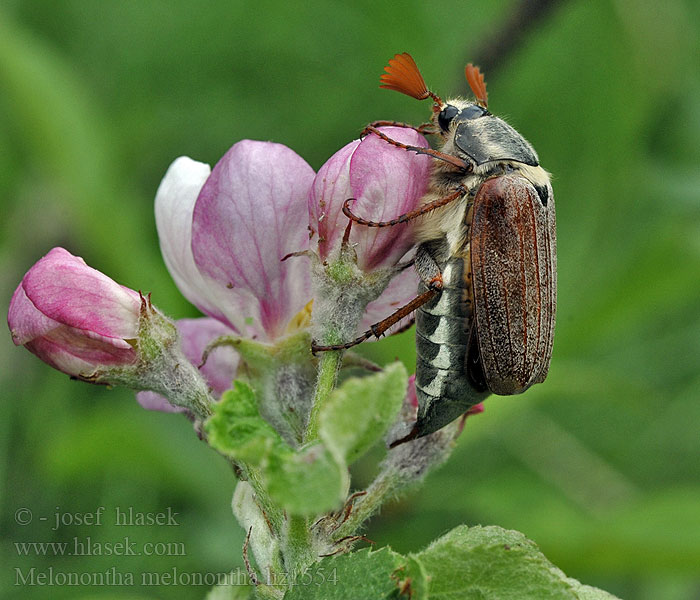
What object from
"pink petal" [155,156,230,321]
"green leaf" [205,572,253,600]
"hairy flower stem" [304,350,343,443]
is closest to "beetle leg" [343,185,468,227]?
"hairy flower stem" [304,350,343,443]

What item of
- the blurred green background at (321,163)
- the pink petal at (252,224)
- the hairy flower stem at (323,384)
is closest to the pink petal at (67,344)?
the pink petal at (252,224)

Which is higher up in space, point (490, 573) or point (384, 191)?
point (384, 191)

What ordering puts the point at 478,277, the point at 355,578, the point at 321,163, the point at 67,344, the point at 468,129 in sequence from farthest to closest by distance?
the point at 321,163
the point at 468,129
the point at 478,277
the point at 67,344
the point at 355,578

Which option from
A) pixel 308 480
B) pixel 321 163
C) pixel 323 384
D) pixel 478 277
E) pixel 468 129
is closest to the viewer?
pixel 308 480

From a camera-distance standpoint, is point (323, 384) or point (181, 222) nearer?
point (323, 384)

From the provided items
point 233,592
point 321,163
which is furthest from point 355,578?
point 321,163

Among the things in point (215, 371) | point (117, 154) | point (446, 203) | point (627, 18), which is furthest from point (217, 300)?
point (627, 18)

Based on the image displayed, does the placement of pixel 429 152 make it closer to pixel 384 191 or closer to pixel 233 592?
pixel 384 191

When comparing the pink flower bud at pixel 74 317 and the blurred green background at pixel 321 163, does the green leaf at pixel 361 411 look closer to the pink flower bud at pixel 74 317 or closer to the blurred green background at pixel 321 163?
the pink flower bud at pixel 74 317
